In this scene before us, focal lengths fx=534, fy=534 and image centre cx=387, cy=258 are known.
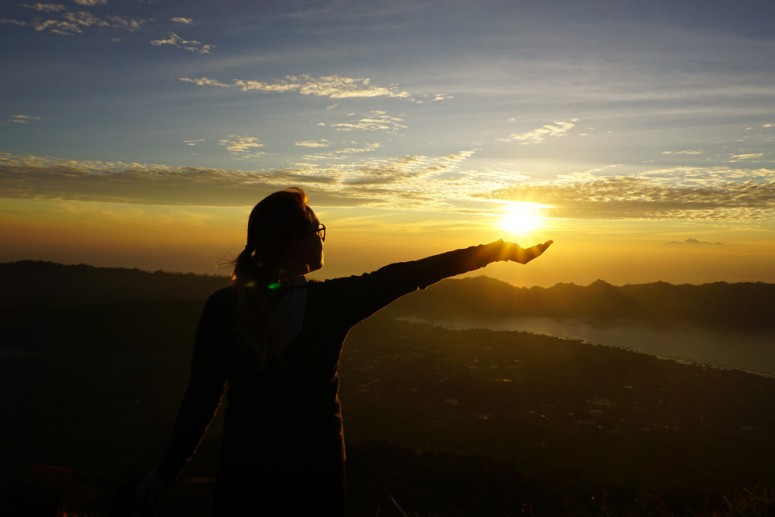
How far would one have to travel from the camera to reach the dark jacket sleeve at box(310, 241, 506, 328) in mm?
2137

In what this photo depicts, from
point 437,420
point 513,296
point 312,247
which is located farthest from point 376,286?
point 513,296

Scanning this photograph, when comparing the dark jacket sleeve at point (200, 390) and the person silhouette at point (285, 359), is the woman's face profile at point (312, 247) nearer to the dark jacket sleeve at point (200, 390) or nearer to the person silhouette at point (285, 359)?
the person silhouette at point (285, 359)

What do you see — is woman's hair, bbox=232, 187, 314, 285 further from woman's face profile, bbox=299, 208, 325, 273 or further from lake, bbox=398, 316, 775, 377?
lake, bbox=398, 316, 775, 377

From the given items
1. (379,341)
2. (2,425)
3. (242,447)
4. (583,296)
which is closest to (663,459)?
(242,447)

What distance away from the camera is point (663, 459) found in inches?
425

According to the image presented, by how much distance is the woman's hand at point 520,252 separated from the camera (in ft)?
8.12

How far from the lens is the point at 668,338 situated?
2630 centimetres

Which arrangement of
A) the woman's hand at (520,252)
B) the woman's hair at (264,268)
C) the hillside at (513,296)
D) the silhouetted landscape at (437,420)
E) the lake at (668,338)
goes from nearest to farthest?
the woman's hair at (264,268)
the woman's hand at (520,252)
the silhouetted landscape at (437,420)
the lake at (668,338)
the hillside at (513,296)

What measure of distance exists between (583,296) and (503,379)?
20.2 metres

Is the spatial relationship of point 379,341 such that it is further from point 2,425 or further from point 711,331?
point 711,331

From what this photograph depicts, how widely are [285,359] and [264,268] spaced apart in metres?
0.37

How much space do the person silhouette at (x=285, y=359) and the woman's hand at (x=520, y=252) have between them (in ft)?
1.44

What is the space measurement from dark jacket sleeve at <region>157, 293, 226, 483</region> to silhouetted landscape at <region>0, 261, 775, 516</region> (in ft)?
11.8

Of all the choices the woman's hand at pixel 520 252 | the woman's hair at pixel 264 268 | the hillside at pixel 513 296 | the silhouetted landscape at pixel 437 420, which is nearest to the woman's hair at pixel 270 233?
the woman's hair at pixel 264 268
